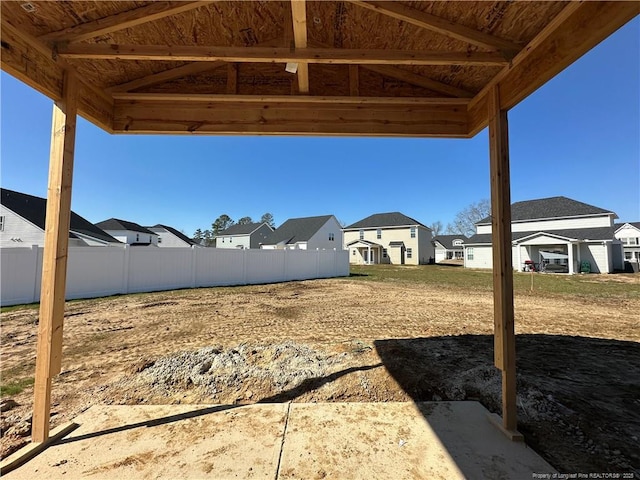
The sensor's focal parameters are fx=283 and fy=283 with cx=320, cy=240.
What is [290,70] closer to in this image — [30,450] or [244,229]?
[30,450]

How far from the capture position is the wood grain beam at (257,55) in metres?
2.12

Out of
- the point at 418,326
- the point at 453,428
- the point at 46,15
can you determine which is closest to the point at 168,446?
the point at 453,428

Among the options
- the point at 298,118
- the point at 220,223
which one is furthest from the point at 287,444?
the point at 220,223

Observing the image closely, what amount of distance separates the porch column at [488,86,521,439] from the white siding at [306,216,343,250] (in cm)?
2712

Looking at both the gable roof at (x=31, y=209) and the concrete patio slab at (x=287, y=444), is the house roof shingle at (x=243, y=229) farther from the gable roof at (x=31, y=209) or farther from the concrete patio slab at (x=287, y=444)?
the concrete patio slab at (x=287, y=444)

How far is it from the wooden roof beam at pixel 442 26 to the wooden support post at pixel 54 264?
A: 7.78 feet

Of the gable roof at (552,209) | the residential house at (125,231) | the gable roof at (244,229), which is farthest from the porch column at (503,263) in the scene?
the gable roof at (244,229)

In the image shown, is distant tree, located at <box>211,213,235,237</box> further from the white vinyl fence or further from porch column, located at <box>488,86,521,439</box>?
porch column, located at <box>488,86,521,439</box>

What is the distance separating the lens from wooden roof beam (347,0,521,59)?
76.2 inches

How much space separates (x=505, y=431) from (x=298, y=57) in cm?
325

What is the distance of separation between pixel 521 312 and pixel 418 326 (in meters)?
3.39

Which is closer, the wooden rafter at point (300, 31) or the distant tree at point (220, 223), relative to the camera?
the wooden rafter at point (300, 31)

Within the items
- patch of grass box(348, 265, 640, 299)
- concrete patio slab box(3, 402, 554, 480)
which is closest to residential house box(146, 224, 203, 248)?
patch of grass box(348, 265, 640, 299)

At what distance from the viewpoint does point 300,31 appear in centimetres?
196
